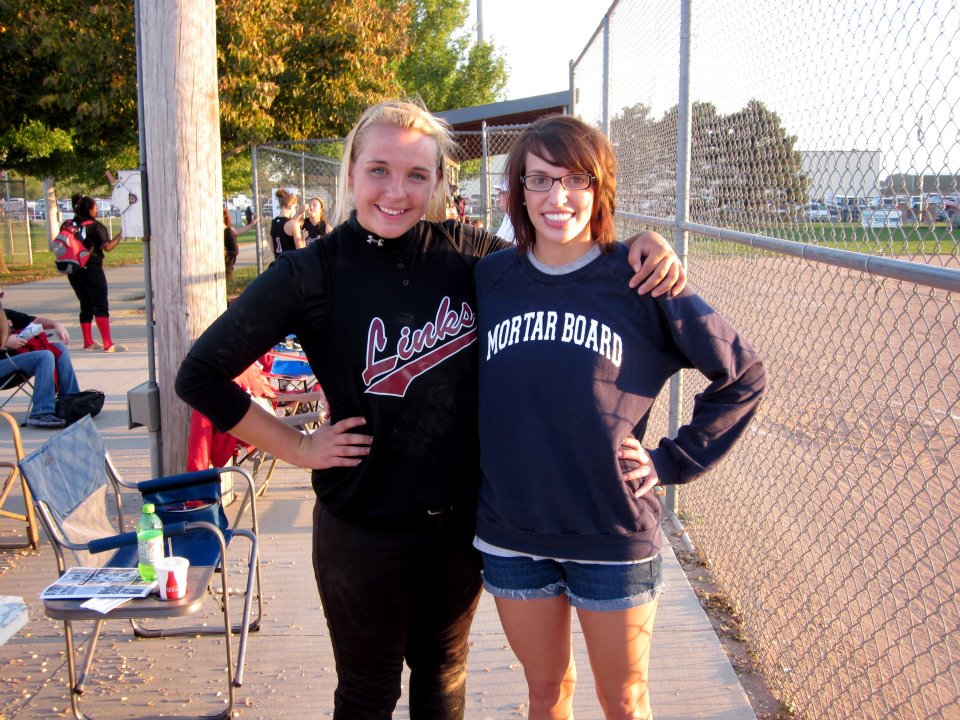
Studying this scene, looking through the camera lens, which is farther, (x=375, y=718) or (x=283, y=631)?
(x=283, y=631)

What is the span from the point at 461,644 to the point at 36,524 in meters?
3.33

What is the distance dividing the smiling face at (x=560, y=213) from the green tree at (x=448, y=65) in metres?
25.3

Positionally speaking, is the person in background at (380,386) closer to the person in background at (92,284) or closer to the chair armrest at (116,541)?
the chair armrest at (116,541)

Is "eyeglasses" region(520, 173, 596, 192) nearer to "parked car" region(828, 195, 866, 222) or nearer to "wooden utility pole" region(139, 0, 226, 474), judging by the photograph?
"parked car" region(828, 195, 866, 222)

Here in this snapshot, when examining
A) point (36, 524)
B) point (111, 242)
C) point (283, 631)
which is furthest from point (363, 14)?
point (283, 631)

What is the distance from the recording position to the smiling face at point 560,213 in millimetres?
2008

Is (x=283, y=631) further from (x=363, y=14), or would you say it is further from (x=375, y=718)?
(x=363, y=14)

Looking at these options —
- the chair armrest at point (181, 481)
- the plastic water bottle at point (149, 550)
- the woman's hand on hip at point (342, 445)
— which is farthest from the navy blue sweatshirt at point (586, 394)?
the chair armrest at point (181, 481)

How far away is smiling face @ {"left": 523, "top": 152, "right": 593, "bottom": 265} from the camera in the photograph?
2008 mm

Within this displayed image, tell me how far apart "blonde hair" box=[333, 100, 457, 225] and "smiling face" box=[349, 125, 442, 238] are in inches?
0.7

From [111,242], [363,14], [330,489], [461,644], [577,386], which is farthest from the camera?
[363,14]

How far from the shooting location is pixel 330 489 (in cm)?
213

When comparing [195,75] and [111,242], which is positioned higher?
[195,75]

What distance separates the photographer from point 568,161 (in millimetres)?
1995
